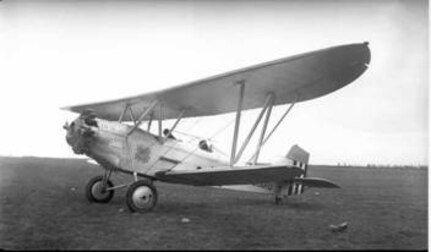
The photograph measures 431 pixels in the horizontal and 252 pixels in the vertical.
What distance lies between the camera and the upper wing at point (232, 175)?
6.48m

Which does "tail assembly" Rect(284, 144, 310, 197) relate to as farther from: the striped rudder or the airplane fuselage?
the airplane fuselage

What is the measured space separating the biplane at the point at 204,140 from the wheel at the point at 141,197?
0.05ft

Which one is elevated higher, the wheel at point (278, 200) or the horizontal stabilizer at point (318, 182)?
the horizontal stabilizer at point (318, 182)

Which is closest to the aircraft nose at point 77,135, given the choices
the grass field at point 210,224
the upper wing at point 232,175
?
the grass field at point 210,224

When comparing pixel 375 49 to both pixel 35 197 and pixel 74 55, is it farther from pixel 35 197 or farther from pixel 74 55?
pixel 35 197

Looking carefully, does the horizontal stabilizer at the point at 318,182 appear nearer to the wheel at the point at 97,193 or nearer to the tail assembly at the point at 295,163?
the tail assembly at the point at 295,163

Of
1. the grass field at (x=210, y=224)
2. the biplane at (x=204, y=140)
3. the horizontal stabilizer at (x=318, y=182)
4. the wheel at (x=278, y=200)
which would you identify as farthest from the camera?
the wheel at (x=278, y=200)

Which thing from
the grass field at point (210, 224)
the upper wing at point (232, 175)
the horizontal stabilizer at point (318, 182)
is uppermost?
the horizontal stabilizer at point (318, 182)

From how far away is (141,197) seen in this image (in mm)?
6590

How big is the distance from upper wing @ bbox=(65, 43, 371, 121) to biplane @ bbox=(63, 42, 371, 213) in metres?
0.01

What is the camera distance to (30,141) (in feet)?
22.3

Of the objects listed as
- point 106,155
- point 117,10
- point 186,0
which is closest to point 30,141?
point 106,155

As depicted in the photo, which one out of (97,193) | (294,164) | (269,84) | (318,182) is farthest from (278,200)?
(97,193)

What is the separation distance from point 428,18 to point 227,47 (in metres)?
2.61
